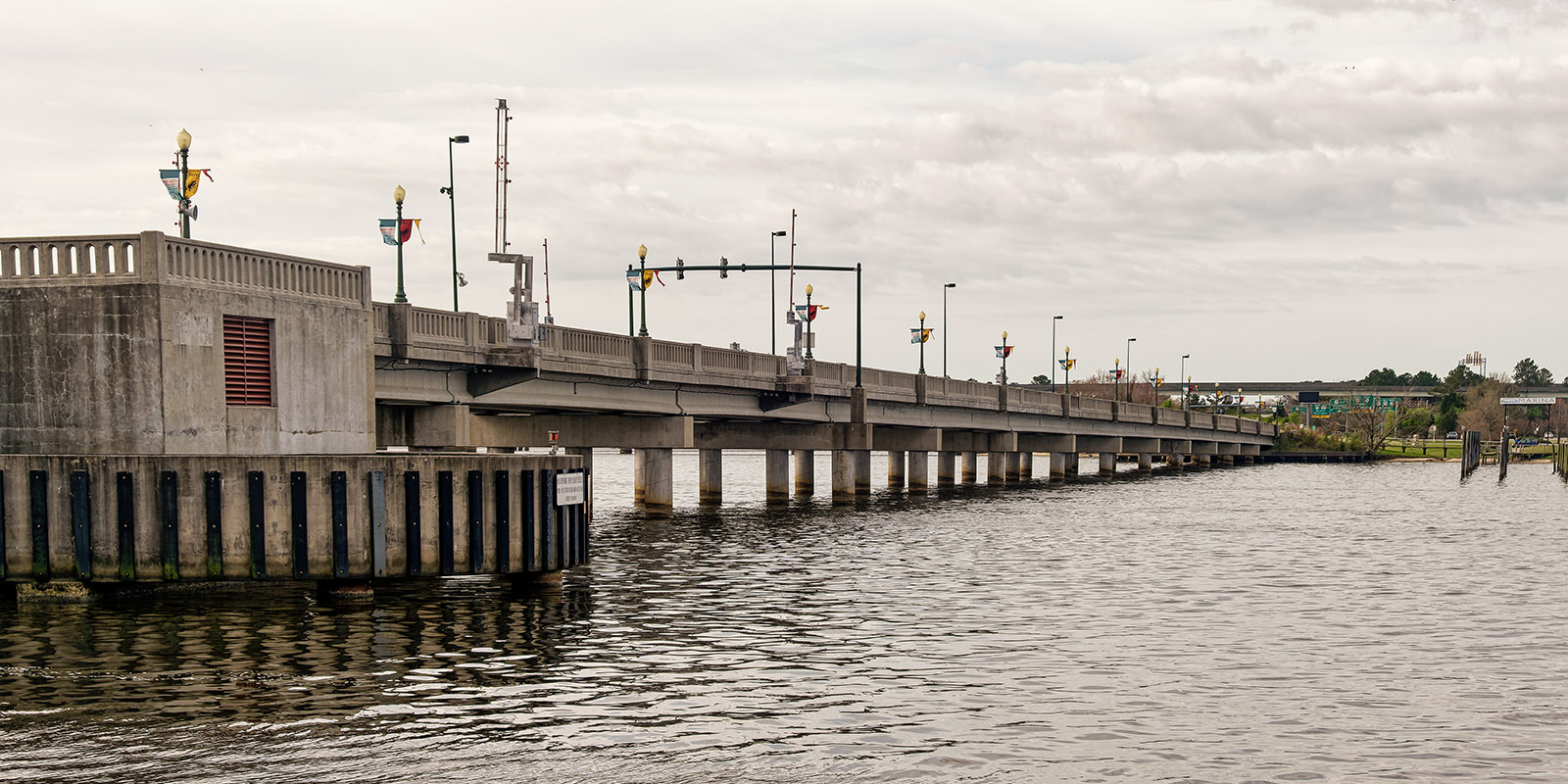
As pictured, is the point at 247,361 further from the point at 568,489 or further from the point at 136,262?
the point at 568,489

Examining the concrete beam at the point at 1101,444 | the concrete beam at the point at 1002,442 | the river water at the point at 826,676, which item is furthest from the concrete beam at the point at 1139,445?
the river water at the point at 826,676

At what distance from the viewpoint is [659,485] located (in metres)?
62.3

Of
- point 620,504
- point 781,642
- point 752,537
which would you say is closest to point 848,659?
point 781,642

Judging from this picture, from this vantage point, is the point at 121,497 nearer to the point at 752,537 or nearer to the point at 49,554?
the point at 49,554

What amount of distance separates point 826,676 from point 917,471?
72.4 m

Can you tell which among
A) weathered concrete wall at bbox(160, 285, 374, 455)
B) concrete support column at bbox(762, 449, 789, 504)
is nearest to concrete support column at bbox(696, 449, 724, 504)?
concrete support column at bbox(762, 449, 789, 504)

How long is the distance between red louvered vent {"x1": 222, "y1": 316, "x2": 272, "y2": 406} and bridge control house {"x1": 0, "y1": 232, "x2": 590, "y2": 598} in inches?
1.6

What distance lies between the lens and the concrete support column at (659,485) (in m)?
61.9

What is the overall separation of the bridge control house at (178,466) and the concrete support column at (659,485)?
3264 centimetres

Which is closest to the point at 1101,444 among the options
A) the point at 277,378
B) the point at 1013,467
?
the point at 1013,467

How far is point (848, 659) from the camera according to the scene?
24.3 meters

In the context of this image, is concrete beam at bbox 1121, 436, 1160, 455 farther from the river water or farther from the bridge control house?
the bridge control house

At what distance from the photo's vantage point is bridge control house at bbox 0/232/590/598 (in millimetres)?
26672

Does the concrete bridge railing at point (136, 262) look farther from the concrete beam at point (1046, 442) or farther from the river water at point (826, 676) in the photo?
the concrete beam at point (1046, 442)
